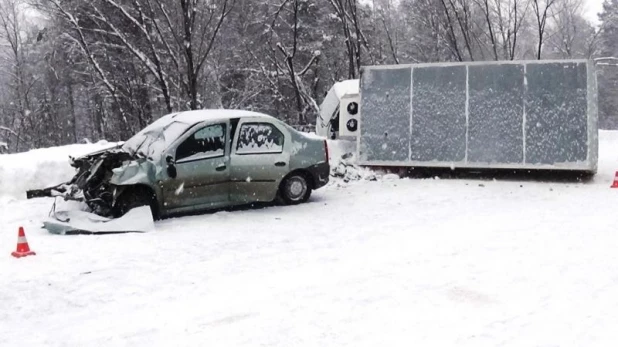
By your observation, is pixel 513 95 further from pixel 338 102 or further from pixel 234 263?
pixel 234 263

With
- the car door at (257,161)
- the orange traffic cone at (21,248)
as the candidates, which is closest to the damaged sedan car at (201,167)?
the car door at (257,161)

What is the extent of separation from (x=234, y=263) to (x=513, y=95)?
28.3 ft

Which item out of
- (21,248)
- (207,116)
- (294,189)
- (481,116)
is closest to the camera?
(21,248)

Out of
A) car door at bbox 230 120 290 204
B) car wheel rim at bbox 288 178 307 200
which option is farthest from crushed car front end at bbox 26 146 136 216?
car wheel rim at bbox 288 178 307 200

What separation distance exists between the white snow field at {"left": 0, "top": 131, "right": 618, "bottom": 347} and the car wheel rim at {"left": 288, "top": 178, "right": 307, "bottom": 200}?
0.90m

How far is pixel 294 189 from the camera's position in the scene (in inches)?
397

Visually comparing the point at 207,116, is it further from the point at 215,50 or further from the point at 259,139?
the point at 215,50

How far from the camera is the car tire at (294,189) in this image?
10.0m

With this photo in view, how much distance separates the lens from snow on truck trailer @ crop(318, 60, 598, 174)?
40.1ft

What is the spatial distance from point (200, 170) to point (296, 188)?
1944mm

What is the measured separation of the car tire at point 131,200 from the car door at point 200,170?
0.28m

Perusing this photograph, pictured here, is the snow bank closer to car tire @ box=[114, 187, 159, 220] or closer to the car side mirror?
car tire @ box=[114, 187, 159, 220]

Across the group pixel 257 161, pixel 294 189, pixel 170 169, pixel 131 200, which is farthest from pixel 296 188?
pixel 131 200

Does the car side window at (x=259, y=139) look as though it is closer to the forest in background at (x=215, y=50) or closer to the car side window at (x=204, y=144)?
the car side window at (x=204, y=144)
